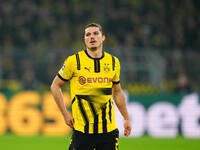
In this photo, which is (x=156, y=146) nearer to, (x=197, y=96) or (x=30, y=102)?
(x=197, y=96)

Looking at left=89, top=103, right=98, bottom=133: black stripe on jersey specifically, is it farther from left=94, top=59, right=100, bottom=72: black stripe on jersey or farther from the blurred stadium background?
the blurred stadium background

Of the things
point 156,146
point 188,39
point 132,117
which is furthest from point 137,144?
point 188,39

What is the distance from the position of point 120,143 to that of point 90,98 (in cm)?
650

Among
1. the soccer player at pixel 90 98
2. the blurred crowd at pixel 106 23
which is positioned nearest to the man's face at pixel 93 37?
the soccer player at pixel 90 98

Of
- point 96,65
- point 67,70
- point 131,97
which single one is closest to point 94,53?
point 96,65

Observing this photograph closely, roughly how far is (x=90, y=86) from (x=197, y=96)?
28.6 feet

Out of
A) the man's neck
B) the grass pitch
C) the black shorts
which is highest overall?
the man's neck

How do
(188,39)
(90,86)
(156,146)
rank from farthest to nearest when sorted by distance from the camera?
(188,39) < (156,146) < (90,86)

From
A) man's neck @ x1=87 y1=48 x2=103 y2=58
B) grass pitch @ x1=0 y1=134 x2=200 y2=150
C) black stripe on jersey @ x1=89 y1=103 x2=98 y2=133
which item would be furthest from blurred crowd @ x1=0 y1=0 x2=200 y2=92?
black stripe on jersey @ x1=89 y1=103 x2=98 y2=133

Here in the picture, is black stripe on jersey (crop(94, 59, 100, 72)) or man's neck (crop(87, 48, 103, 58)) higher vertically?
man's neck (crop(87, 48, 103, 58))

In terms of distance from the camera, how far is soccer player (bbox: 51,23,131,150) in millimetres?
4594

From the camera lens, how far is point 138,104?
12.8 m

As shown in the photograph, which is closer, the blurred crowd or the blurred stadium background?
the blurred stadium background

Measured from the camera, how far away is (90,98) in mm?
4609
